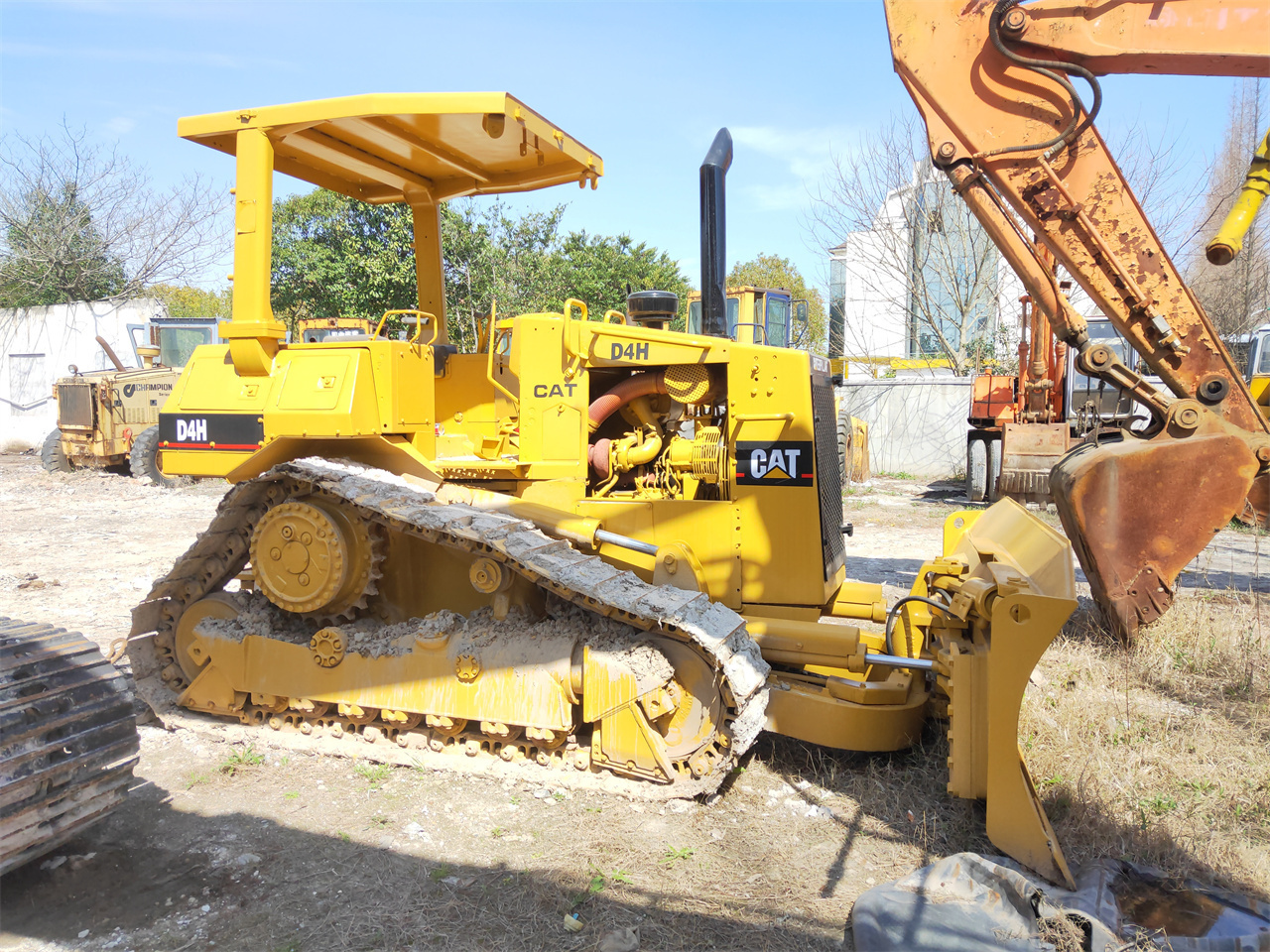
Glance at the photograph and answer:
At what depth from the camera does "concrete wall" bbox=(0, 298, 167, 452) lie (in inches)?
961

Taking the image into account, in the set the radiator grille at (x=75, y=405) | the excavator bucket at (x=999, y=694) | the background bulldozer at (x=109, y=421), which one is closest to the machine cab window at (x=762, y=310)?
the excavator bucket at (x=999, y=694)

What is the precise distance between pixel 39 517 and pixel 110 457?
5.60 m

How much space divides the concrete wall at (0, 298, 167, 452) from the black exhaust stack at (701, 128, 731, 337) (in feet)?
79.2

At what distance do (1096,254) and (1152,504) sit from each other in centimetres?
148

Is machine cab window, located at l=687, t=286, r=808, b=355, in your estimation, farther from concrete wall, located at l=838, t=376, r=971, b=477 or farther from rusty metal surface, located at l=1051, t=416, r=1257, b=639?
rusty metal surface, located at l=1051, t=416, r=1257, b=639

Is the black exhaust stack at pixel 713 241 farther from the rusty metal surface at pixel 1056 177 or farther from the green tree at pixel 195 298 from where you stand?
the green tree at pixel 195 298

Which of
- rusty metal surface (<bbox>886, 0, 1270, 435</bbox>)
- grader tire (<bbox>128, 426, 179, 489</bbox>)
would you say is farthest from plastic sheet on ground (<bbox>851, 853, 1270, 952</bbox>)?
grader tire (<bbox>128, 426, 179, 489</bbox>)

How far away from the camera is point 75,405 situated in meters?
16.7

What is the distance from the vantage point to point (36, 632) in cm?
348

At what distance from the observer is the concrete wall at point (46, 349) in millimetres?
24406

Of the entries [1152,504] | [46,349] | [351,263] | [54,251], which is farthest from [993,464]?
[54,251]

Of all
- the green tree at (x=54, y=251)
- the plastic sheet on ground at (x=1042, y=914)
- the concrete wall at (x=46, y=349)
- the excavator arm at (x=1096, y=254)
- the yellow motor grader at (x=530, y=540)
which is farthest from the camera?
the green tree at (x=54, y=251)

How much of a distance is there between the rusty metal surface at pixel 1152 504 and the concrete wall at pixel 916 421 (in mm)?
13415

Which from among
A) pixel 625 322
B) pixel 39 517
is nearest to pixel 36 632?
pixel 625 322
